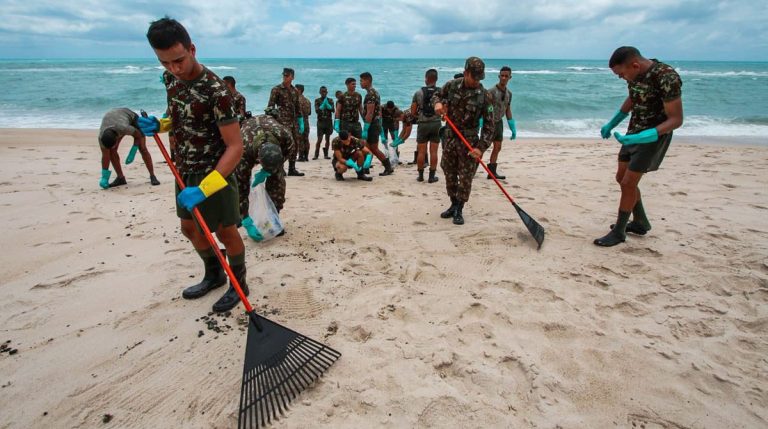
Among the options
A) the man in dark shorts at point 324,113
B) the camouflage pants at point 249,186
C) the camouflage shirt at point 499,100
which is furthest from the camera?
the man in dark shorts at point 324,113

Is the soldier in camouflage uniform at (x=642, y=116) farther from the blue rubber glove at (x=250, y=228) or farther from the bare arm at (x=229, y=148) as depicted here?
the blue rubber glove at (x=250, y=228)

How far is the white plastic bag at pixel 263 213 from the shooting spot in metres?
3.59

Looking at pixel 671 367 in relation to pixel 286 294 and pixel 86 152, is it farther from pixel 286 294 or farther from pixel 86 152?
pixel 86 152

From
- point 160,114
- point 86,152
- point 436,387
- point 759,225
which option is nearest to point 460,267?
point 436,387

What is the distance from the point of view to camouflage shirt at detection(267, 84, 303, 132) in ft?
22.3

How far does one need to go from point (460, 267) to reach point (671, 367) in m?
1.54

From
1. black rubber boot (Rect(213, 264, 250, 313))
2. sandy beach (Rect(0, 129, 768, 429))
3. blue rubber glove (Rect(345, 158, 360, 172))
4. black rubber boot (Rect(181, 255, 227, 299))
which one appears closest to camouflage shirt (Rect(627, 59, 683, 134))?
sandy beach (Rect(0, 129, 768, 429))

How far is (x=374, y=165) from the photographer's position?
785 centimetres

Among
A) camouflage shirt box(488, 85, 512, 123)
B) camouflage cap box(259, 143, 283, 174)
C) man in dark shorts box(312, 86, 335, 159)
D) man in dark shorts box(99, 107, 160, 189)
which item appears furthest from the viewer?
man in dark shorts box(312, 86, 335, 159)

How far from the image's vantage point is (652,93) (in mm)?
3213

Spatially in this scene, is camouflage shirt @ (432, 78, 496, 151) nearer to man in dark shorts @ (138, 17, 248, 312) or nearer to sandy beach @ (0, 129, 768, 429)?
sandy beach @ (0, 129, 768, 429)

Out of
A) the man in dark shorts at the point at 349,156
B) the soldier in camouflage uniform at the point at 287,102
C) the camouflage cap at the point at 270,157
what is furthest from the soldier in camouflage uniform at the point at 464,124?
the soldier in camouflage uniform at the point at 287,102

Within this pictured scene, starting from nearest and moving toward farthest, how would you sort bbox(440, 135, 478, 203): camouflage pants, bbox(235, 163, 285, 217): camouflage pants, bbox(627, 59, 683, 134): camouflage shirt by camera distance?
bbox(627, 59, 683, 134): camouflage shirt
bbox(235, 163, 285, 217): camouflage pants
bbox(440, 135, 478, 203): camouflage pants

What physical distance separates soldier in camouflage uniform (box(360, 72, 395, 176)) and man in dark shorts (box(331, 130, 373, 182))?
1.27 ft
